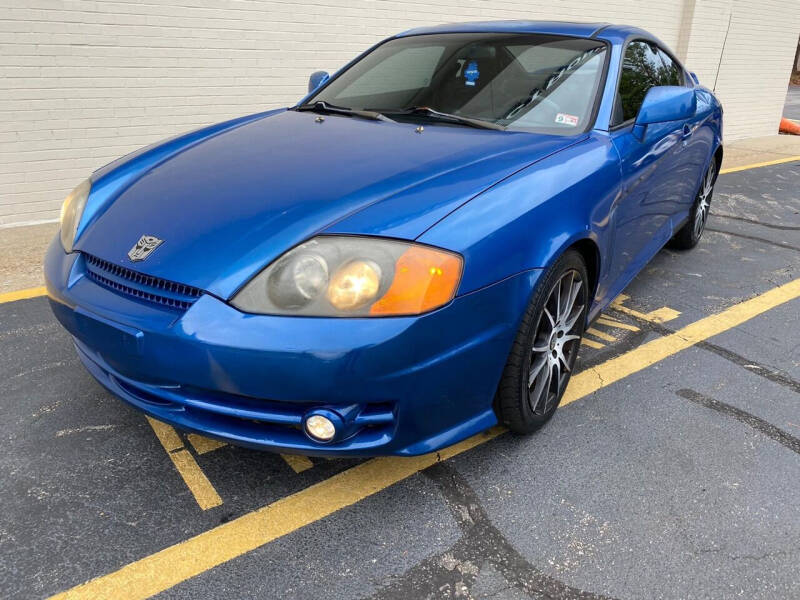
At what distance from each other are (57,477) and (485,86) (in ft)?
7.46

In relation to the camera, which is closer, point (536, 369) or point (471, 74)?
point (536, 369)

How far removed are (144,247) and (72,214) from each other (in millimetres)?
576

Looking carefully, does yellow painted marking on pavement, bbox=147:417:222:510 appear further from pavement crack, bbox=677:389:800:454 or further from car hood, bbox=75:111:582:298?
pavement crack, bbox=677:389:800:454

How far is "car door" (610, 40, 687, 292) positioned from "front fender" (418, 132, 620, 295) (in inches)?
7.7

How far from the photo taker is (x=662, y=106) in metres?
2.87

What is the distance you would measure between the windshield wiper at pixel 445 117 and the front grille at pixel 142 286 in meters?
1.42

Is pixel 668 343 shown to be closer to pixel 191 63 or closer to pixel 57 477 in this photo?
pixel 57 477

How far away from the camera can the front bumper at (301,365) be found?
5.55ft

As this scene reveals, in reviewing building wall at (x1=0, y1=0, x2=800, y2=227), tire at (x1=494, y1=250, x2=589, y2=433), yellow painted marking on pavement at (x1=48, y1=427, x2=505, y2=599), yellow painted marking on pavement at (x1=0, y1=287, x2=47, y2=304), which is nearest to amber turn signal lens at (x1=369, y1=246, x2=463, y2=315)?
tire at (x1=494, y1=250, x2=589, y2=433)

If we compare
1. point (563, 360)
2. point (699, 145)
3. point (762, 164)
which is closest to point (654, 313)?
point (699, 145)

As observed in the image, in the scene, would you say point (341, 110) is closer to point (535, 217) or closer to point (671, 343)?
point (535, 217)

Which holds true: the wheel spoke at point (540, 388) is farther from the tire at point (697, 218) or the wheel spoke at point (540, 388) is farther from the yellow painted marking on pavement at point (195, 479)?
the tire at point (697, 218)

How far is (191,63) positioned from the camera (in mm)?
5395

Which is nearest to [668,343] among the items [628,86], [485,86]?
[628,86]
